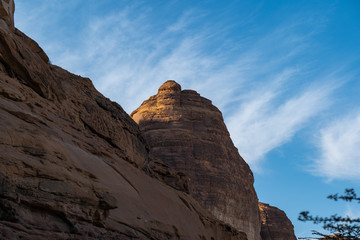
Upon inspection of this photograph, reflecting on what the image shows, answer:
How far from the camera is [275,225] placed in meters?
77.1

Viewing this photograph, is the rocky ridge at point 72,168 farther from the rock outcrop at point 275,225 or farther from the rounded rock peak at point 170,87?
the rock outcrop at point 275,225

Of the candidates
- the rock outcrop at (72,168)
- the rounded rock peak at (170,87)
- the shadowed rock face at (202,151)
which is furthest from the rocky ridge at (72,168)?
the rounded rock peak at (170,87)

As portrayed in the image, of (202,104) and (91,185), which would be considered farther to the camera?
(202,104)

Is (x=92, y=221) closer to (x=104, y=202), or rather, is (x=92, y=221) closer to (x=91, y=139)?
(x=104, y=202)

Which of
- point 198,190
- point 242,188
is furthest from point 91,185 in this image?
point 242,188

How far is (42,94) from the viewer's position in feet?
48.6

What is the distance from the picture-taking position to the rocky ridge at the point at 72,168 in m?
8.52

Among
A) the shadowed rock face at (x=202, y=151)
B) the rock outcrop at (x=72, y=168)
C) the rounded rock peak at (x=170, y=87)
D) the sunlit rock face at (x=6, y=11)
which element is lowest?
the rock outcrop at (x=72, y=168)

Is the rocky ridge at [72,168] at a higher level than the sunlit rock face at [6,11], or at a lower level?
lower

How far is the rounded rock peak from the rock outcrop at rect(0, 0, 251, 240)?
3903 centimetres

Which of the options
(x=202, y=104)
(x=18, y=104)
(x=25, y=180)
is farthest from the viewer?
(x=202, y=104)

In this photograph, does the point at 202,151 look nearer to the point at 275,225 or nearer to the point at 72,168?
the point at 275,225

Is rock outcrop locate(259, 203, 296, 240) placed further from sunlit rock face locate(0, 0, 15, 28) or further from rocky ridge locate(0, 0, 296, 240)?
sunlit rock face locate(0, 0, 15, 28)

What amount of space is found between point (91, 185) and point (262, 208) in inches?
2941
